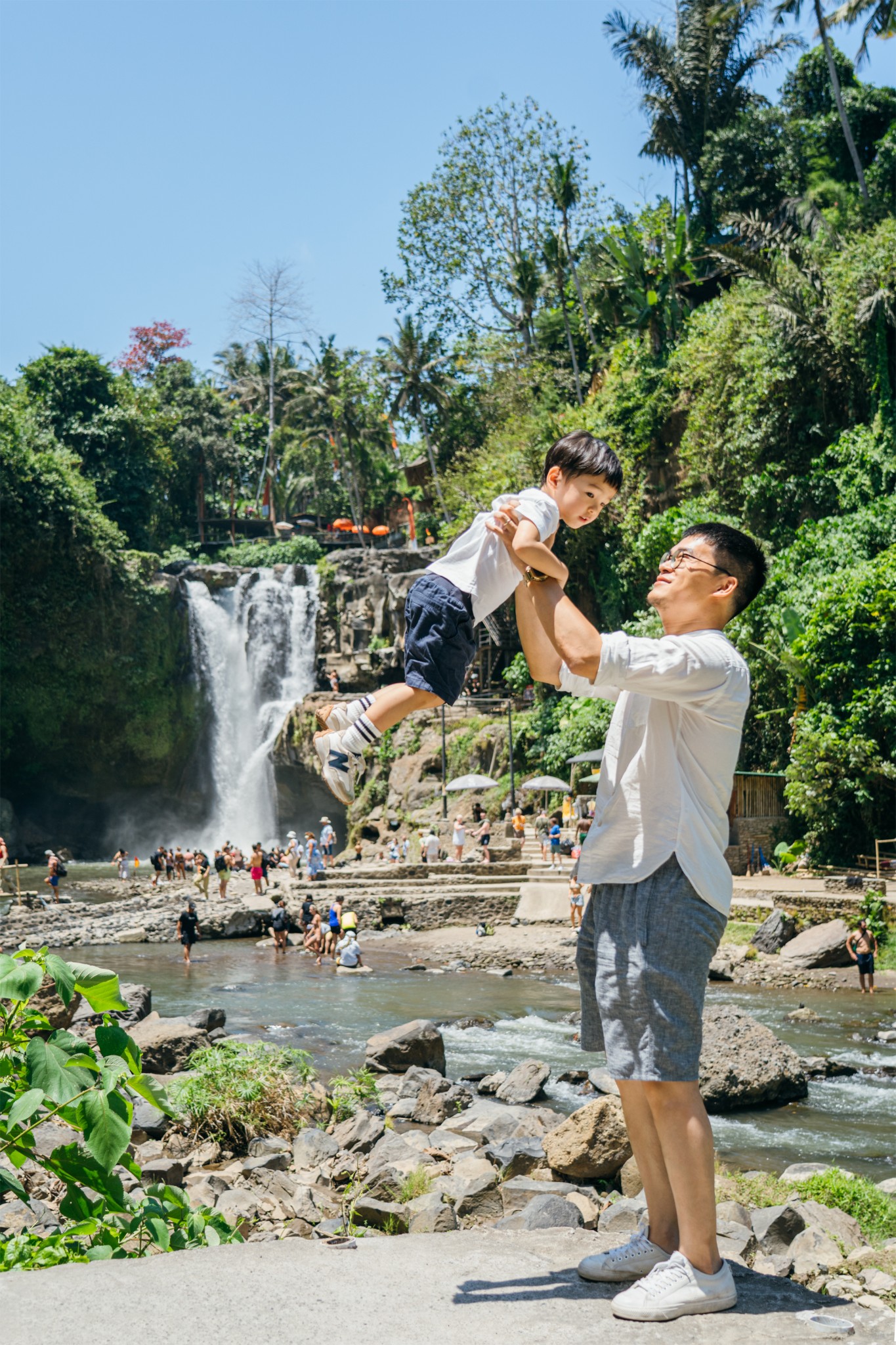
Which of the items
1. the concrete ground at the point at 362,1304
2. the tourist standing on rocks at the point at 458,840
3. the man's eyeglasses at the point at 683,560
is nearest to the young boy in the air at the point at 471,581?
the man's eyeglasses at the point at 683,560

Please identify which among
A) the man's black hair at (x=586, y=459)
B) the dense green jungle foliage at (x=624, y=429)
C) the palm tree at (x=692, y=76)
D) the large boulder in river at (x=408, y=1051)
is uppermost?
the palm tree at (x=692, y=76)

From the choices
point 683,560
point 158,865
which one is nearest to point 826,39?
point 158,865

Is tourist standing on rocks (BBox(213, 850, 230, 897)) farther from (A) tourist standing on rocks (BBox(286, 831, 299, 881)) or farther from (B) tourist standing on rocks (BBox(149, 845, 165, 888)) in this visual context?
(B) tourist standing on rocks (BBox(149, 845, 165, 888))

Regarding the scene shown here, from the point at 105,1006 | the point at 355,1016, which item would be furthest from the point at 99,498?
the point at 105,1006

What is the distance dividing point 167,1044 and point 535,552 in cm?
968

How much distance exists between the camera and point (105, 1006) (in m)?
3.02

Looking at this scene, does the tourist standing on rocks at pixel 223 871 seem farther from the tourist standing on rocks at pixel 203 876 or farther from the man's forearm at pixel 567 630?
the man's forearm at pixel 567 630

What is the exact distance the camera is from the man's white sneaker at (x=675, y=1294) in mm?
2615

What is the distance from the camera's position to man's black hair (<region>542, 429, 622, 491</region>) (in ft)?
11.3

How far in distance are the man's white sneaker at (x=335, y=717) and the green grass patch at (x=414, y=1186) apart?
3.87 metres

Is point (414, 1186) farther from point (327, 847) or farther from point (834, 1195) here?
point (327, 847)

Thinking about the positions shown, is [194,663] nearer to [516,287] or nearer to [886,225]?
[516,287]

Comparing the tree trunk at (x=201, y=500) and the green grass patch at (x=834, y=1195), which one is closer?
the green grass patch at (x=834, y=1195)

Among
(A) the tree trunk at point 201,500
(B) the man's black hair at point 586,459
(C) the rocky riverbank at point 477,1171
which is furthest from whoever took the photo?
(A) the tree trunk at point 201,500
